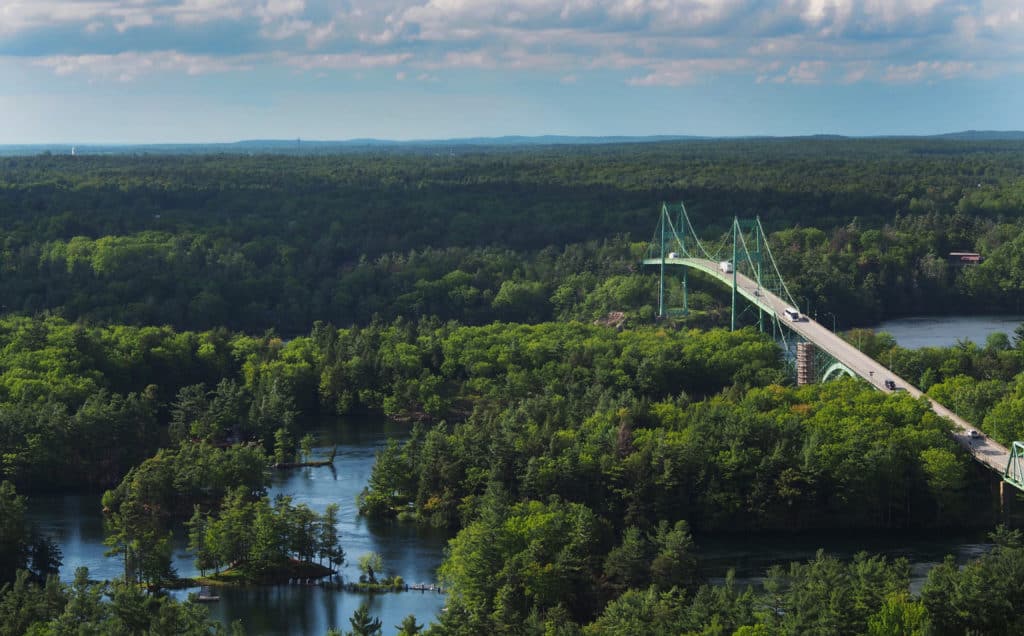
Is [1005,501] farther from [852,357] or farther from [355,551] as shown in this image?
[355,551]

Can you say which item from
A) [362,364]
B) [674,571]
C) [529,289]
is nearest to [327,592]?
[674,571]

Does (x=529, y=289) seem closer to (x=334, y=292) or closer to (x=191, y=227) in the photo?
(x=334, y=292)

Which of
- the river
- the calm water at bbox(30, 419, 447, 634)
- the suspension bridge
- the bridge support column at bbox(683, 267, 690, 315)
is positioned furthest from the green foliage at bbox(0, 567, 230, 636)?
the bridge support column at bbox(683, 267, 690, 315)

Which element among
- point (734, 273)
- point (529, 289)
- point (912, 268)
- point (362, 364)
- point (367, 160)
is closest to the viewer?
point (362, 364)

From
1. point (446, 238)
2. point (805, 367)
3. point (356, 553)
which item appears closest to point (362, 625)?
point (356, 553)

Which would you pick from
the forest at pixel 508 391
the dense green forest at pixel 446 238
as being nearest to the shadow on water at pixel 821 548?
the forest at pixel 508 391

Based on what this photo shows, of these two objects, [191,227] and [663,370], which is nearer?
[663,370]
